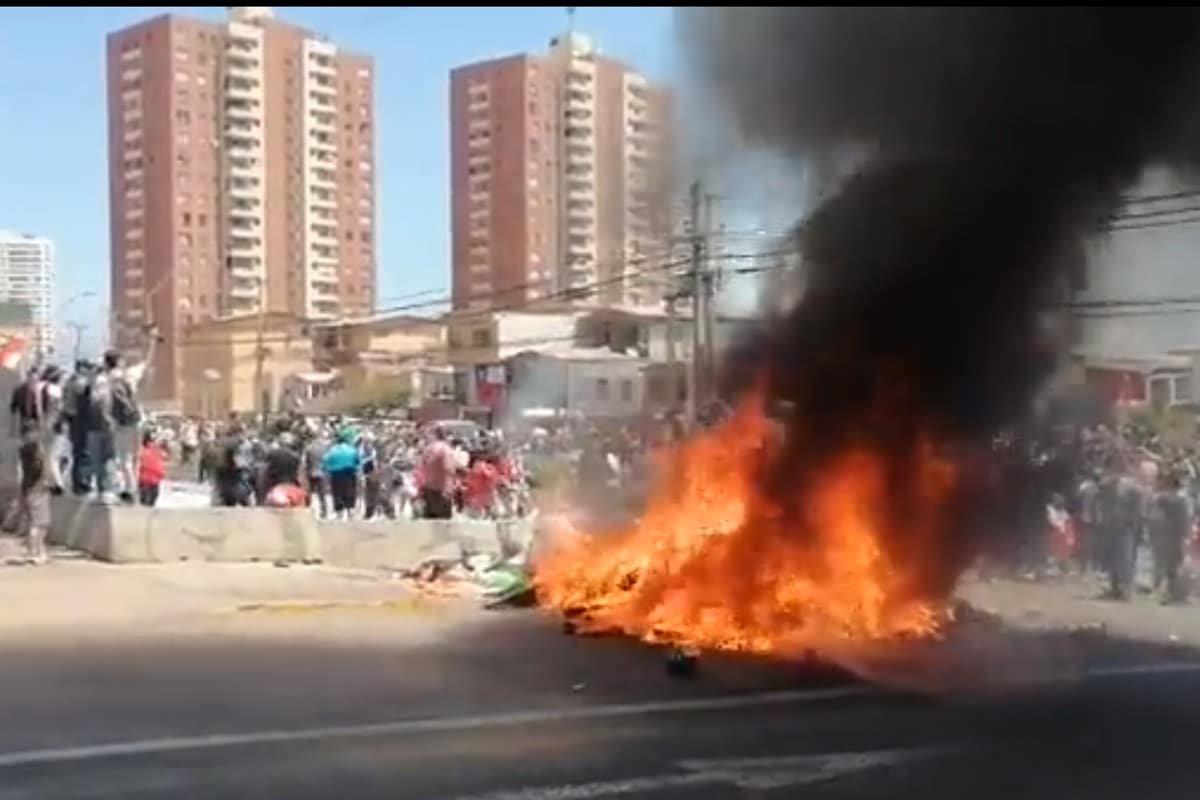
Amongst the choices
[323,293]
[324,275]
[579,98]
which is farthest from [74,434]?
[323,293]

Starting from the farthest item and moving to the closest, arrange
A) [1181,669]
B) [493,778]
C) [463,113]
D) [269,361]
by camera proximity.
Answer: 1. [269,361]
2. [463,113]
3. [1181,669]
4. [493,778]

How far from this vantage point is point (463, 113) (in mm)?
24875

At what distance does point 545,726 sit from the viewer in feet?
28.2

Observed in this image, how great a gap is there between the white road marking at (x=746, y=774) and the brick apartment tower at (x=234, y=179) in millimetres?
24400

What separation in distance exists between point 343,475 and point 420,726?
33.7 ft

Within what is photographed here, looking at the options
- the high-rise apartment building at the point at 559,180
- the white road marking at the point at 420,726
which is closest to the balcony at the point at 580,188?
the high-rise apartment building at the point at 559,180

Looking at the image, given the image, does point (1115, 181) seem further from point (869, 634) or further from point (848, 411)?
point (869, 634)

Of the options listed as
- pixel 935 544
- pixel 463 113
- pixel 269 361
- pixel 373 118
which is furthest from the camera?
pixel 269 361

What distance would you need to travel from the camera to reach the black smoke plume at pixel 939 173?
8.63 metres

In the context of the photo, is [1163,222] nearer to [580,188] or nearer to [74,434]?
[580,188]

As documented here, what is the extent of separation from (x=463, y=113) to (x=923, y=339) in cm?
1477

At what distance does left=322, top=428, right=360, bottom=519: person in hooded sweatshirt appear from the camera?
61.3 ft

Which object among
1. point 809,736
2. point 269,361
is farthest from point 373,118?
point 809,736

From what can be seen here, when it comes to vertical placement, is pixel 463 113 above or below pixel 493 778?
above
